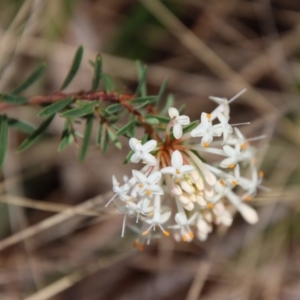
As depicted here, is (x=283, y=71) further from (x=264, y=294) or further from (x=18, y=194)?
(x=18, y=194)

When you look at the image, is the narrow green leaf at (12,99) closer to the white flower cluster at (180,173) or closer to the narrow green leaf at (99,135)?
the narrow green leaf at (99,135)

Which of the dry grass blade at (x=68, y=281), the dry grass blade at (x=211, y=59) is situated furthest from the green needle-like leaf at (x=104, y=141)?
the dry grass blade at (x=211, y=59)

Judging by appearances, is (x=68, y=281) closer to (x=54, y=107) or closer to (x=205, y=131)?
(x=54, y=107)

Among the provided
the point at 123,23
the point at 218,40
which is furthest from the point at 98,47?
the point at 218,40

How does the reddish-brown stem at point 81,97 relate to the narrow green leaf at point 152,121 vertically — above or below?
above

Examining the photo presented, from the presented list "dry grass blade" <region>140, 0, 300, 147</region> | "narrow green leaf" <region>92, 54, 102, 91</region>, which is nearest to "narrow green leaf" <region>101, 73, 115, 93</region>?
"narrow green leaf" <region>92, 54, 102, 91</region>

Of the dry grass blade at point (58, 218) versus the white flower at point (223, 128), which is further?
the dry grass blade at point (58, 218)

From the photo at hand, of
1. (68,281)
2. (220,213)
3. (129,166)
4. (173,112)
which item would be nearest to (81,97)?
(173,112)
